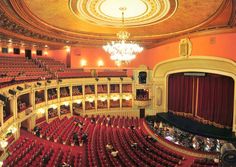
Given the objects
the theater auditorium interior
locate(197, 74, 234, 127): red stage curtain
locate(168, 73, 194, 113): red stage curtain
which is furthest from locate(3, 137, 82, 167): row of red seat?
locate(168, 73, 194, 113): red stage curtain

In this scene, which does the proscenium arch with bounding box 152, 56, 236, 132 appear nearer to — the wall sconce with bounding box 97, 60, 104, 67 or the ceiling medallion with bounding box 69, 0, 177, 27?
the ceiling medallion with bounding box 69, 0, 177, 27

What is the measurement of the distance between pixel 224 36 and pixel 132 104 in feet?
35.6

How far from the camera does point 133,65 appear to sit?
2056 cm

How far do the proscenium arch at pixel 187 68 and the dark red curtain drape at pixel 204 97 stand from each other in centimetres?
54

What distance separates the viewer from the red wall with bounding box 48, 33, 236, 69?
11.6 meters

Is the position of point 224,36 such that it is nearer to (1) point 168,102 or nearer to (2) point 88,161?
(1) point 168,102

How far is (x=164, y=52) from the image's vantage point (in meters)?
17.2

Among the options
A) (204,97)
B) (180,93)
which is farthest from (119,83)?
(204,97)

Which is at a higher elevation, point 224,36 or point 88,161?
point 224,36

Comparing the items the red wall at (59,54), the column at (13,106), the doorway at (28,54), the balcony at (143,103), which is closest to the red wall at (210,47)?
the balcony at (143,103)

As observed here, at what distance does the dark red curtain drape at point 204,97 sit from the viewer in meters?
13.5

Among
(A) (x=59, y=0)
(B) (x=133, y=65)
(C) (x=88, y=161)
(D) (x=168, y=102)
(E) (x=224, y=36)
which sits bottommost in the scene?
(C) (x=88, y=161)

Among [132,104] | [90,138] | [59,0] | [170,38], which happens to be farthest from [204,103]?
[59,0]

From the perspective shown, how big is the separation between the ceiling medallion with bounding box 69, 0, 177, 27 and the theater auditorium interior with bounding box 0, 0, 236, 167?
43mm
